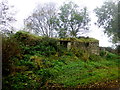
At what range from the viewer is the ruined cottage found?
303 inches

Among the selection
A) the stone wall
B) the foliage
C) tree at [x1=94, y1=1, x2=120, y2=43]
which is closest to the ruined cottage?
the stone wall

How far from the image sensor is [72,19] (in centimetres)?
1019

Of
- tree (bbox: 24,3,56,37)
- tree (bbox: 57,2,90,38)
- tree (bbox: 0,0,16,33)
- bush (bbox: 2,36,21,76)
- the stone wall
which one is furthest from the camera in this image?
tree (bbox: 57,2,90,38)

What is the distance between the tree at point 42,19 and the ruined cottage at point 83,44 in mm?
1509

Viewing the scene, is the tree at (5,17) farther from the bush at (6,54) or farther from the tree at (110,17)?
the tree at (110,17)

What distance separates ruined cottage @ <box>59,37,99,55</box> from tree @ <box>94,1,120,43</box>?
167 centimetres

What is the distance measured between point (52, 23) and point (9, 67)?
18.8 ft

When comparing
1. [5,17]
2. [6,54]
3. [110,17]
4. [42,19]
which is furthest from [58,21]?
[6,54]

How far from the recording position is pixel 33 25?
9.01 m

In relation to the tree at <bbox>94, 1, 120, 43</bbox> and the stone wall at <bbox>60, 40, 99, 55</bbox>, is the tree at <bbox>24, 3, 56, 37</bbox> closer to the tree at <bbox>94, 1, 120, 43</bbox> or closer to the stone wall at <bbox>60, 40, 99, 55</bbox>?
the stone wall at <bbox>60, 40, 99, 55</bbox>

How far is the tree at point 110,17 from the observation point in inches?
220

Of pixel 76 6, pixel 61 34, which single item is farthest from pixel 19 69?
pixel 76 6

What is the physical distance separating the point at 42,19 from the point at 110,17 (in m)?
4.55

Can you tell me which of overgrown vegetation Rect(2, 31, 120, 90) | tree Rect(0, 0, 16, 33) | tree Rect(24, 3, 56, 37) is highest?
tree Rect(24, 3, 56, 37)
